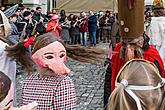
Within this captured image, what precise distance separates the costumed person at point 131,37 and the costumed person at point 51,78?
0.44m

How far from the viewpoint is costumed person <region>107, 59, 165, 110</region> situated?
1.98 metres

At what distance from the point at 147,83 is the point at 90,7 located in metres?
14.5

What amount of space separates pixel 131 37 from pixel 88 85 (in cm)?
521

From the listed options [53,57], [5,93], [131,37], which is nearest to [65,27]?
[131,37]

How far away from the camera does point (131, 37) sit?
11.1ft

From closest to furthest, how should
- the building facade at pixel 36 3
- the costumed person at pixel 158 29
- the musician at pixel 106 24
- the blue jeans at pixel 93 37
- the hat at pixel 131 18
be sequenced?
the hat at pixel 131 18, the costumed person at pixel 158 29, the blue jeans at pixel 93 37, the musician at pixel 106 24, the building facade at pixel 36 3

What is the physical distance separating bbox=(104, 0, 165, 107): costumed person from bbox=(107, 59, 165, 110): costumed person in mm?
980

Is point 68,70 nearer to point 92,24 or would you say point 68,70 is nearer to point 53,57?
point 53,57

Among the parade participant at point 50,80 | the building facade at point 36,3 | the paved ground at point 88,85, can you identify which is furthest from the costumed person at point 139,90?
the building facade at point 36,3

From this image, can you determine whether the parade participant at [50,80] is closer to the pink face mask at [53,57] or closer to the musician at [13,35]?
the pink face mask at [53,57]

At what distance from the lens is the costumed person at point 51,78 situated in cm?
263

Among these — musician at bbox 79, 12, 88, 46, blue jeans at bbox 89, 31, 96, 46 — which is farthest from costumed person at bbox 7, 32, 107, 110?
blue jeans at bbox 89, 31, 96, 46

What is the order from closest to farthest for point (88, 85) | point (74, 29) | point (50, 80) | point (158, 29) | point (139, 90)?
point (139, 90)
point (50, 80)
point (158, 29)
point (88, 85)
point (74, 29)

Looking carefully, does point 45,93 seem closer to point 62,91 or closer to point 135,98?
point 62,91
